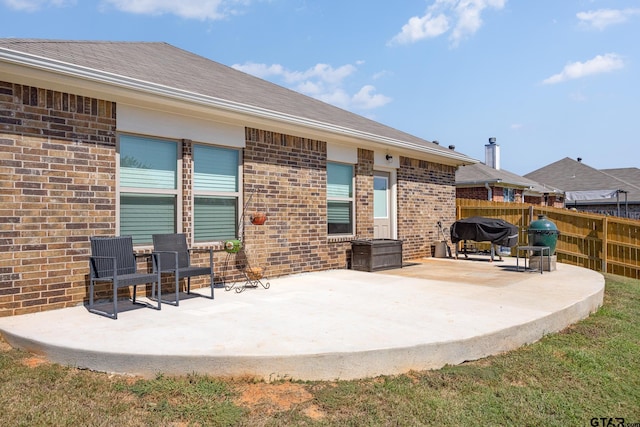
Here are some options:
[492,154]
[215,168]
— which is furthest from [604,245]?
[492,154]

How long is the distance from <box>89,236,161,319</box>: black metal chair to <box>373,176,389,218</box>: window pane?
608cm

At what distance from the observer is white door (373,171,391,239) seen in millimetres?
10586

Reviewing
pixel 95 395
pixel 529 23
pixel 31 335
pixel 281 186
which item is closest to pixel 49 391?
pixel 95 395

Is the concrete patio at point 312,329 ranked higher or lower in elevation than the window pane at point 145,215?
lower

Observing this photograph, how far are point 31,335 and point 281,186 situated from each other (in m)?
4.86

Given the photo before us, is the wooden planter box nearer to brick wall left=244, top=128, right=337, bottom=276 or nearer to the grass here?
brick wall left=244, top=128, right=337, bottom=276

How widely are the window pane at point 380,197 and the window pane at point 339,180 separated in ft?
3.20

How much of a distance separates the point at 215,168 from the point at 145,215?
1439 mm

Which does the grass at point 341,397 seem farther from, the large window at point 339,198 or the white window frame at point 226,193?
the large window at point 339,198

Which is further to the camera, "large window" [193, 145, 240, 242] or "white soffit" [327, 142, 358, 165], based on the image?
"white soffit" [327, 142, 358, 165]

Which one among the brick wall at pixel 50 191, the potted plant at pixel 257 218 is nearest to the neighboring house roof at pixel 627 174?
the potted plant at pixel 257 218

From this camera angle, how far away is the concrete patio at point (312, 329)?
361 centimetres

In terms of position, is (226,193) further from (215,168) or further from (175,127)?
(175,127)

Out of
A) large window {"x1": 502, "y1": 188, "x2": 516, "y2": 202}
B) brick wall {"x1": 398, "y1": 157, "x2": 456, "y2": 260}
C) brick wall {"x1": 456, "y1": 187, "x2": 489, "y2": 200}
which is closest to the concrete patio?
brick wall {"x1": 398, "y1": 157, "x2": 456, "y2": 260}
